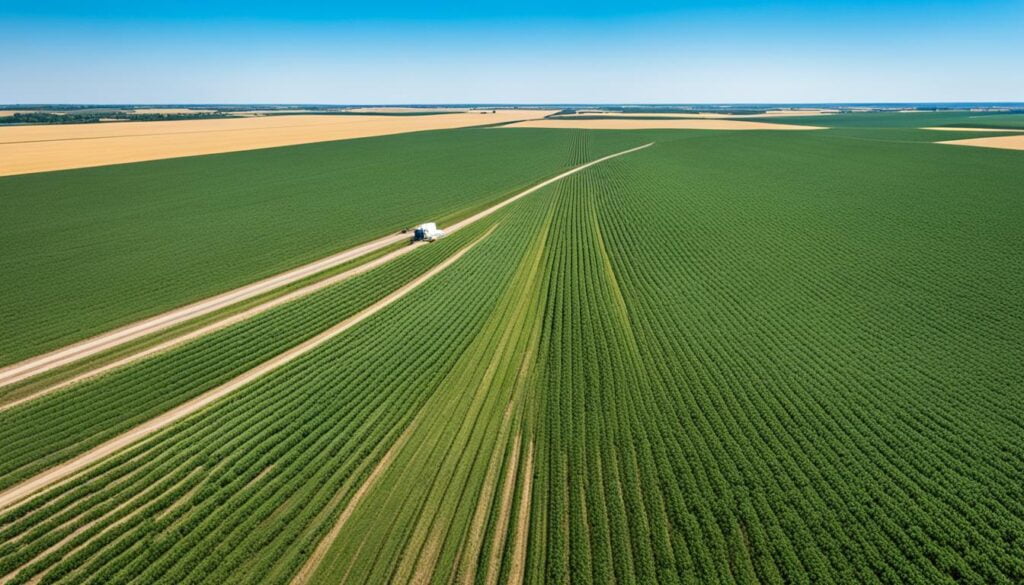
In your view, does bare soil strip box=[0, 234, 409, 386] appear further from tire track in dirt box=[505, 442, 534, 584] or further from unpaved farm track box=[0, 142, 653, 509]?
tire track in dirt box=[505, 442, 534, 584]

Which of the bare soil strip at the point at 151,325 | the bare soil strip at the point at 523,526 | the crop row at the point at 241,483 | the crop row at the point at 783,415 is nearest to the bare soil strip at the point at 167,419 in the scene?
the crop row at the point at 241,483

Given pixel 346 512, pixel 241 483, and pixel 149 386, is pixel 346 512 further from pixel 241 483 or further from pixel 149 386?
pixel 149 386

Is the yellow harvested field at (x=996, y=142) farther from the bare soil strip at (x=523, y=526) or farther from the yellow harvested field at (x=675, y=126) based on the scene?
the bare soil strip at (x=523, y=526)

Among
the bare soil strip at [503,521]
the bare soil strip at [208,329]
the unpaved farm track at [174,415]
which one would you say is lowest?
the bare soil strip at [503,521]

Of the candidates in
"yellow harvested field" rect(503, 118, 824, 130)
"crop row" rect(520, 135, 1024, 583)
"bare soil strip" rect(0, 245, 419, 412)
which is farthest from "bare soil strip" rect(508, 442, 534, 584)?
"yellow harvested field" rect(503, 118, 824, 130)

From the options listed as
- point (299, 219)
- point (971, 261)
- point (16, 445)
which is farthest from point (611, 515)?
point (299, 219)

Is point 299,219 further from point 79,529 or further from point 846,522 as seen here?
point 846,522
